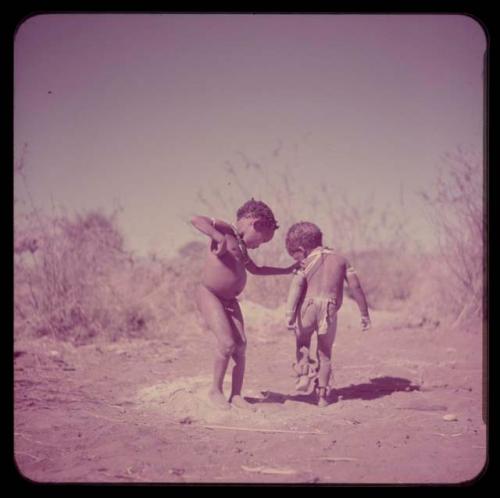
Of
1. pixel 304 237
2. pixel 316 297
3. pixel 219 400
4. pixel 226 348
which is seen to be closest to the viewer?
pixel 226 348

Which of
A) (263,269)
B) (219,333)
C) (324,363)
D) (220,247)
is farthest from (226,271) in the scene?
(324,363)

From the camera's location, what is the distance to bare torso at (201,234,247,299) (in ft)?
16.2

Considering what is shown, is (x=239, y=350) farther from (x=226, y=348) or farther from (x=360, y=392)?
(x=360, y=392)

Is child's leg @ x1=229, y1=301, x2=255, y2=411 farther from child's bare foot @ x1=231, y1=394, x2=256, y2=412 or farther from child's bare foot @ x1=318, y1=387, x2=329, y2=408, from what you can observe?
child's bare foot @ x1=318, y1=387, x2=329, y2=408

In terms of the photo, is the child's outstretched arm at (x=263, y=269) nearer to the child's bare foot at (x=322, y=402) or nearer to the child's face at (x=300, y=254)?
the child's face at (x=300, y=254)

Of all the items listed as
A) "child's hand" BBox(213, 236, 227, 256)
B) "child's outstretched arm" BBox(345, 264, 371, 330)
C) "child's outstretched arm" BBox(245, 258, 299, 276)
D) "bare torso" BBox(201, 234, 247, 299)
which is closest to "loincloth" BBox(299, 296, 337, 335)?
"child's outstretched arm" BBox(345, 264, 371, 330)

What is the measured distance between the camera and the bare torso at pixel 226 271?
4930 millimetres

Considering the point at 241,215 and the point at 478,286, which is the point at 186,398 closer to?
the point at 241,215

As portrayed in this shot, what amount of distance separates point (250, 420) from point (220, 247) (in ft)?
4.39

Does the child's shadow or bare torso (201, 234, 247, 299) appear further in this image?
the child's shadow

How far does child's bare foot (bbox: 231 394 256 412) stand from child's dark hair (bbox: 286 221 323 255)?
4.27ft

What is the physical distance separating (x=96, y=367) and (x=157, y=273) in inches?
144

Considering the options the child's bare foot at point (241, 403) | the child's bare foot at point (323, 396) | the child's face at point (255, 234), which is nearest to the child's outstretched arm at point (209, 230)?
the child's face at point (255, 234)

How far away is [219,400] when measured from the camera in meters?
5.00
